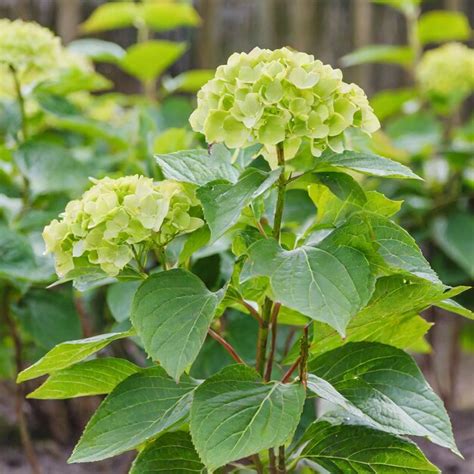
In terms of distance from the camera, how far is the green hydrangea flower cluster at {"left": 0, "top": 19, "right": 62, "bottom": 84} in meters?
1.45

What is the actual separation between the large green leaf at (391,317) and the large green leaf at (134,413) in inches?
6.1

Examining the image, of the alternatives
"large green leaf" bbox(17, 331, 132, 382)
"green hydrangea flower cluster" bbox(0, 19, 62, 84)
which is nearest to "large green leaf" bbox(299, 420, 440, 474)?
"large green leaf" bbox(17, 331, 132, 382)

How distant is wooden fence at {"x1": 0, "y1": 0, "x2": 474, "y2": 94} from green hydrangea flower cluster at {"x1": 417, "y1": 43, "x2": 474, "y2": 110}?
4.13ft

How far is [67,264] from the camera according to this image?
31.7 inches

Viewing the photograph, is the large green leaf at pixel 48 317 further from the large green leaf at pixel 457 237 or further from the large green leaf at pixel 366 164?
the large green leaf at pixel 457 237

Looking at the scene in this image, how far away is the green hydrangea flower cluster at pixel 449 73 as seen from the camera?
85.4 inches

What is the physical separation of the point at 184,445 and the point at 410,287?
0.89ft

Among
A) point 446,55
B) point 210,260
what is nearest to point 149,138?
point 210,260

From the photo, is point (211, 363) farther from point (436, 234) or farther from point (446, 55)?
point (446, 55)

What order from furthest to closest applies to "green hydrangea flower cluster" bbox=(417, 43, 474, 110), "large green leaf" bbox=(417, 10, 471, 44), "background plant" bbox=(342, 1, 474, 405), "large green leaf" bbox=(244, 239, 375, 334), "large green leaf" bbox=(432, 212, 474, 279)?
"large green leaf" bbox=(417, 10, 471, 44) < "green hydrangea flower cluster" bbox=(417, 43, 474, 110) < "background plant" bbox=(342, 1, 474, 405) < "large green leaf" bbox=(432, 212, 474, 279) < "large green leaf" bbox=(244, 239, 375, 334)

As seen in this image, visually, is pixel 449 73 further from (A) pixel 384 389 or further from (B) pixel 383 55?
(A) pixel 384 389

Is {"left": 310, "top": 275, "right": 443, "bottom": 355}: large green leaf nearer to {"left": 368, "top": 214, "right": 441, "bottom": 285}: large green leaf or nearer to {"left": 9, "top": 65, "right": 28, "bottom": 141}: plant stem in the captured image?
{"left": 368, "top": 214, "right": 441, "bottom": 285}: large green leaf

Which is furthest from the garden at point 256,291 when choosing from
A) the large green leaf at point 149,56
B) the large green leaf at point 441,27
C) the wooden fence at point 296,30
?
the wooden fence at point 296,30

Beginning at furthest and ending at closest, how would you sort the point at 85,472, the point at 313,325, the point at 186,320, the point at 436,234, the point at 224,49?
1. the point at 224,49
2. the point at 436,234
3. the point at 85,472
4. the point at 313,325
5. the point at 186,320
